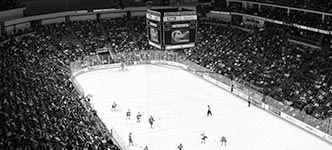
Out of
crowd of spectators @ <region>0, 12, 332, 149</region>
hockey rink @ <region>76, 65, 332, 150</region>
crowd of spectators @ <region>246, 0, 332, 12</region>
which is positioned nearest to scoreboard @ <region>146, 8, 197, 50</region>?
hockey rink @ <region>76, 65, 332, 150</region>

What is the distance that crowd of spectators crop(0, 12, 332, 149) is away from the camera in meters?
18.6

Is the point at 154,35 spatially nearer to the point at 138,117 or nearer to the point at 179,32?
the point at 179,32

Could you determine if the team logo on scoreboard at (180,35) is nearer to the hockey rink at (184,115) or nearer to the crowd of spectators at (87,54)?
the hockey rink at (184,115)

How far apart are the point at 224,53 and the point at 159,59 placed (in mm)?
6778

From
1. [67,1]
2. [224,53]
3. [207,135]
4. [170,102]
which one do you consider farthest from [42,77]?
[67,1]

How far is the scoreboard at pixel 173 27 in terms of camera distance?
27.4 metres

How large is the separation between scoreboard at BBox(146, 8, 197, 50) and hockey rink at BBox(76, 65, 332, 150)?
4729 millimetres

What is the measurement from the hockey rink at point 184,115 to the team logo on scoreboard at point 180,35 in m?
4.91

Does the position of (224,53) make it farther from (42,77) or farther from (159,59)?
(42,77)

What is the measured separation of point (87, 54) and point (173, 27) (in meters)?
17.1

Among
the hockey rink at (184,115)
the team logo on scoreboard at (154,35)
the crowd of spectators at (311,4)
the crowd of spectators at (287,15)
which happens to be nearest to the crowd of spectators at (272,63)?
the crowd of spectators at (287,15)

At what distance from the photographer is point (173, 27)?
27.6 meters

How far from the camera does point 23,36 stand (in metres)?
40.9

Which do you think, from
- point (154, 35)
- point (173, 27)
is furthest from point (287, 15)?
point (154, 35)
